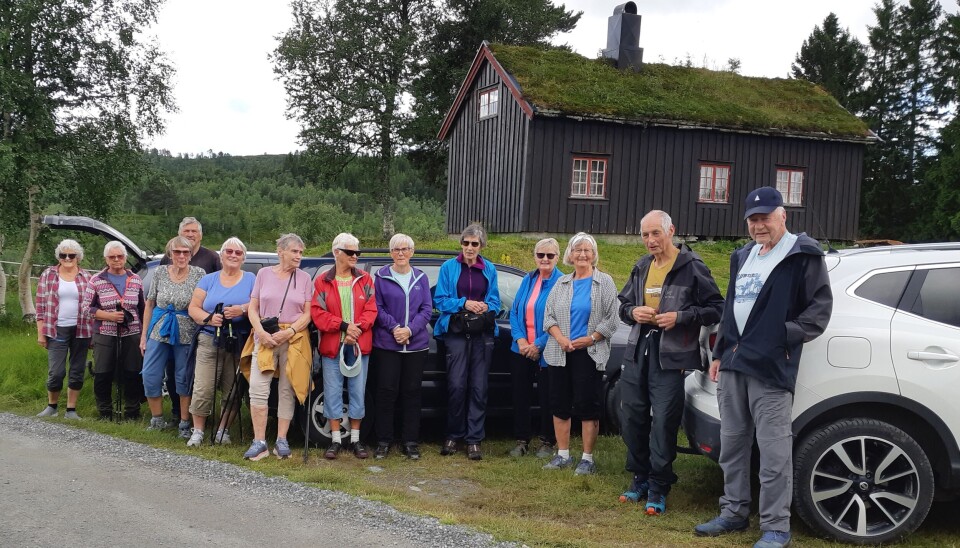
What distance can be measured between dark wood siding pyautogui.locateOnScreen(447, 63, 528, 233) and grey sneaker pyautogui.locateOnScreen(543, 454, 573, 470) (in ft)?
50.4

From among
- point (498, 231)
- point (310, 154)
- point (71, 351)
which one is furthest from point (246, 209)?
point (71, 351)

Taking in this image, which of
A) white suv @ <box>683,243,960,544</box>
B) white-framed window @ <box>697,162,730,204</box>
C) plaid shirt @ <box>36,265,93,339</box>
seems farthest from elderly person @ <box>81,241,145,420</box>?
white-framed window @ <box>697,162,730,204</box>

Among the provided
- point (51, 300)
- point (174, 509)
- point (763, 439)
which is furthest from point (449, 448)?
point (51, 300)

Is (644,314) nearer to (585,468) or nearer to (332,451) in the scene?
(585,468)

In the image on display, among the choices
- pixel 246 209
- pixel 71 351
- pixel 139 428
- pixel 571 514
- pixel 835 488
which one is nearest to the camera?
pixel 835 488

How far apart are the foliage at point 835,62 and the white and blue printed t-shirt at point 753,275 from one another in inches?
1611

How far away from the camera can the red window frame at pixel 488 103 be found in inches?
946

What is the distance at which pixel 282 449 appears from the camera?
7176mm

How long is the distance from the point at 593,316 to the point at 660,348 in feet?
3.77

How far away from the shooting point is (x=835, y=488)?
5.15 m

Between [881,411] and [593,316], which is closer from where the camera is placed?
[881,411]

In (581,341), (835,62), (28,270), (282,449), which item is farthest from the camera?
(835,62)

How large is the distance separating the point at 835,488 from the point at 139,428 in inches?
250

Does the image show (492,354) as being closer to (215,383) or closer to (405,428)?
(405,428)
